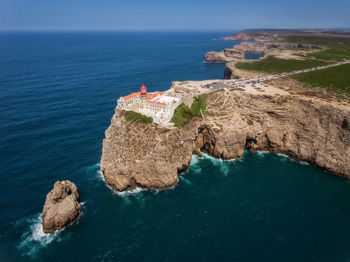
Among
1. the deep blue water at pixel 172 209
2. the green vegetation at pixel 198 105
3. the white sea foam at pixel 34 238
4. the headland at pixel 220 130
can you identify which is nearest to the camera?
the deep blue water at pixel 172 209

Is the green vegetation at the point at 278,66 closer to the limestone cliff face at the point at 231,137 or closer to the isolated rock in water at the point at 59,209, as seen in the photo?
the limestone cliff face at the point at 231,137

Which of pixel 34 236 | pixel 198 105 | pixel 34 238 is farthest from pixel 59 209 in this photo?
pixel 198 105

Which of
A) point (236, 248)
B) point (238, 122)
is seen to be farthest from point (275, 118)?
point (236, 248)

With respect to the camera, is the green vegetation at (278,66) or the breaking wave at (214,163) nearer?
the breaking wave at (214,163)

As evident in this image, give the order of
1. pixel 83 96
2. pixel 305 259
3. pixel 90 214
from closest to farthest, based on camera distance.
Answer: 1. pixel 305 259
2. pixel 90 214
3. pixel 83 96

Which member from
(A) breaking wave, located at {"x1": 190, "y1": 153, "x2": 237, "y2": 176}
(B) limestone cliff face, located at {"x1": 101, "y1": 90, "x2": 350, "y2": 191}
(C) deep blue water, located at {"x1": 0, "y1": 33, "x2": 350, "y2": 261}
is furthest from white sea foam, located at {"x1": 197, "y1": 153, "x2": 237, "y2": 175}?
(B) limestone cliff face, located at {"x1": 101, "y1": 90, "x2": 350, "y2": 191}

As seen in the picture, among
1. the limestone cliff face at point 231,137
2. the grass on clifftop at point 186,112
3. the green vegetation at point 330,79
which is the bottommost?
the limestone cliff face at point 231,137

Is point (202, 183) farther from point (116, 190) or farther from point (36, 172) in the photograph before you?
point (36, 172)

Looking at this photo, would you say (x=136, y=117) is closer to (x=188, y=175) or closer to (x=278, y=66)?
(x=188, y=175)

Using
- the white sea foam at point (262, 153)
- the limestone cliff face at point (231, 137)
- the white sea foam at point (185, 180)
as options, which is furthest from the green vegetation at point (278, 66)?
the white sea foam at point (185, 180)
